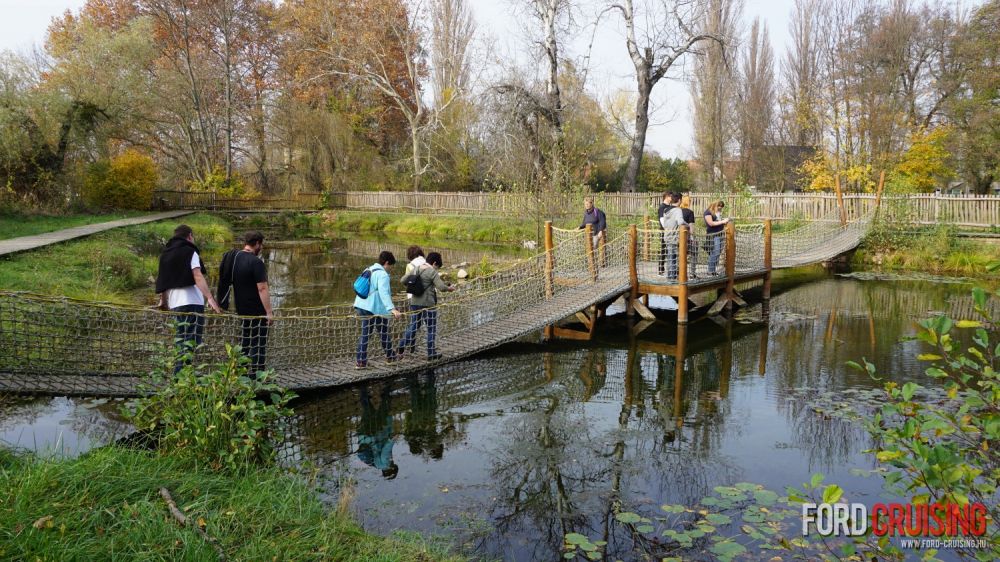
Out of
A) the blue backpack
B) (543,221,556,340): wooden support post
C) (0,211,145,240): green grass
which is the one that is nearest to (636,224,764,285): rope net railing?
(543,221,556,340): wooden support post

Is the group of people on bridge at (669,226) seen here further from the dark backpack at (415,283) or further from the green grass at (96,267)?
the green grass at (96,267)

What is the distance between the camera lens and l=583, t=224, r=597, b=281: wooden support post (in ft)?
37.8

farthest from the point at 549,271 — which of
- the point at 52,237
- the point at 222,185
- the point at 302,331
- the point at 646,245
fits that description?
the point at 222,185

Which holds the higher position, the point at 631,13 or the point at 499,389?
the point at 631,13

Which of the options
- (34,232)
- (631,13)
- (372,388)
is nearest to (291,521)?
(372,388)

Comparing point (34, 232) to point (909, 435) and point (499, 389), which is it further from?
point (909, 435)

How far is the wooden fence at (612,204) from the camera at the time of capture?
18797 mm

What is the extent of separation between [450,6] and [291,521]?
34.6 m

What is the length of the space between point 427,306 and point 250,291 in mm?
2322

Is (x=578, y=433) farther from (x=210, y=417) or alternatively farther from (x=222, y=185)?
(x=222, y=185)

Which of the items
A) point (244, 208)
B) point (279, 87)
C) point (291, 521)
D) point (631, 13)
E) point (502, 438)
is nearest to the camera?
point (291, 521)

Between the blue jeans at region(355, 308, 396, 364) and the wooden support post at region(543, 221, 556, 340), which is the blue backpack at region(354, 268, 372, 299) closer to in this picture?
the blue jeans at region(355, 308, 396, 364)

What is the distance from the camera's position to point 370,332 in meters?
8.12

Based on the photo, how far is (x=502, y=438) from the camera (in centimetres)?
671
